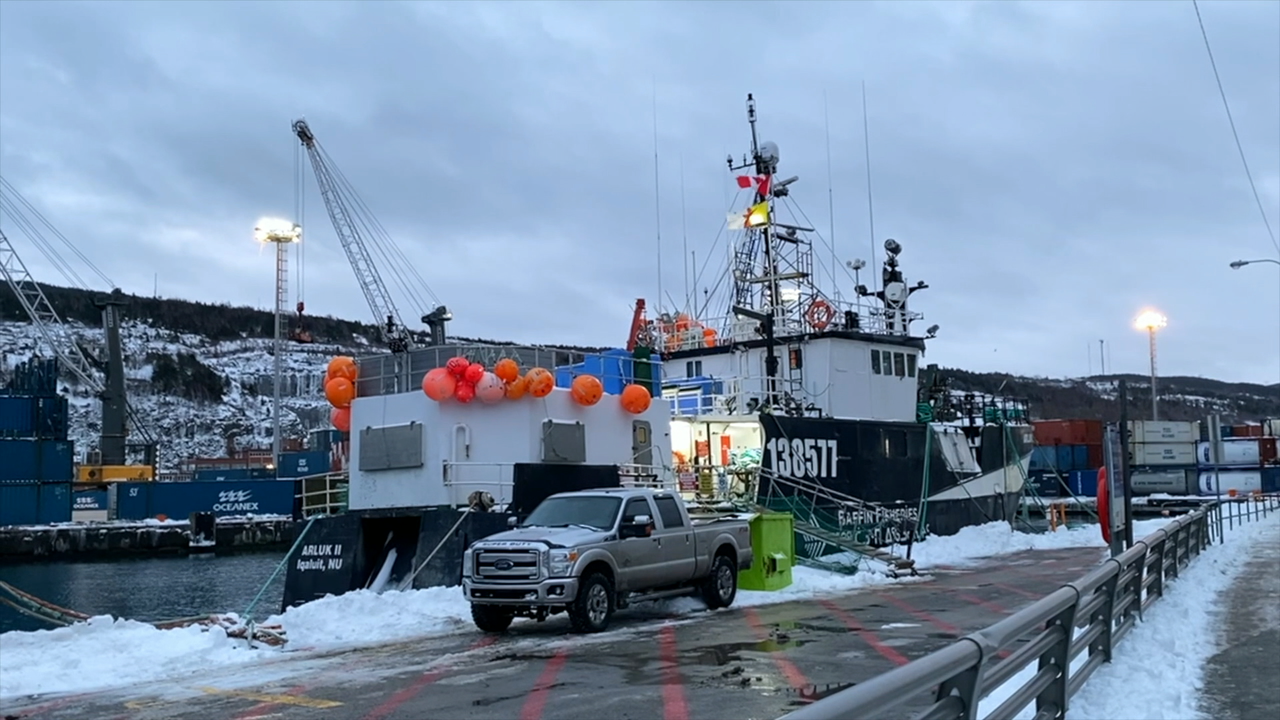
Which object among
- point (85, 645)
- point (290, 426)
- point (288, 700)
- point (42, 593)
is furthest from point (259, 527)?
point (290, 426)

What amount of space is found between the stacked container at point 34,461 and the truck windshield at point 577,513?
54.0m

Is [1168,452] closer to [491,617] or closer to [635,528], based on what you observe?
[635,528]

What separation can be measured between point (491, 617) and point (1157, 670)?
8663mm

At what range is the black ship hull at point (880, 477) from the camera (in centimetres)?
2634

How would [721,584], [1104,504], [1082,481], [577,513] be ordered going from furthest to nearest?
[1082,481], [721,584], [1104,504], [577,513]

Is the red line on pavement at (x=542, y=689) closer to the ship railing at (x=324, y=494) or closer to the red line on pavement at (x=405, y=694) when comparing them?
the red line on pavement at (x=405, y=694)

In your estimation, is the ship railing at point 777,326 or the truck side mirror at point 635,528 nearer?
the truck side mirror at point 635,528

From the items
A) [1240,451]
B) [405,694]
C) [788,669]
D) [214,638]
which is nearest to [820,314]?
[214,638]

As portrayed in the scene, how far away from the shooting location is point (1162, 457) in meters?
88.5

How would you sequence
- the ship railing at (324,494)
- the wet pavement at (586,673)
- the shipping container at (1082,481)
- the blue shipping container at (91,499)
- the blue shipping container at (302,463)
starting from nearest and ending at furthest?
the wet pavement at (586,673)
the ship railing at (324,494)
the blue shipping container at (91,499)
the blue shipping container at (302,463)
the shipping container at (1082,481)

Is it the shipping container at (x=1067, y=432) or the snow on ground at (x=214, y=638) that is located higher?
the shipping container at (x=1067, y=432)

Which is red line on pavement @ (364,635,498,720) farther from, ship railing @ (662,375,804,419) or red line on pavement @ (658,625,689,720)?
ship railing @ (662,375,804,419)

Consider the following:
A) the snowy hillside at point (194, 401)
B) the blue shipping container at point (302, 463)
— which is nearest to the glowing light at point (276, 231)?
the blue shipping container at point (302, 463)

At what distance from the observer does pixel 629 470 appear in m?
23.2
